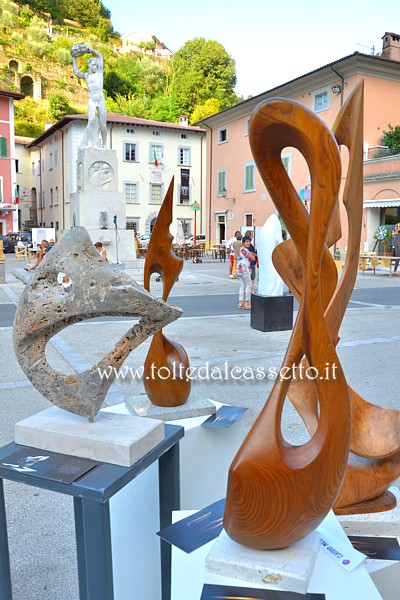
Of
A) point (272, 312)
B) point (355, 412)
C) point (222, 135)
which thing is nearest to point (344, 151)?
point (222, 135)

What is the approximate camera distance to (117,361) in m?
2.01

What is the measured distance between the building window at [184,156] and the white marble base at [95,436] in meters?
33.3

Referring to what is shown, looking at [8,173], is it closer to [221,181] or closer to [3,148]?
[3,148]

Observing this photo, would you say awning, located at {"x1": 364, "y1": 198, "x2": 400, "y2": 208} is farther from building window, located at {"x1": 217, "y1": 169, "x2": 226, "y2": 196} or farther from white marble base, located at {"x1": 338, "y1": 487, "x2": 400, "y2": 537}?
white marble base, located at {"x1": 338, "y1": 487, "x2": 400, "y2": 537}

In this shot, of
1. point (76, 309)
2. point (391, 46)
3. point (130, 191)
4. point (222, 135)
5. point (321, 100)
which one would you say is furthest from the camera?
point (130, 191)

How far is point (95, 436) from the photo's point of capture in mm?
1795

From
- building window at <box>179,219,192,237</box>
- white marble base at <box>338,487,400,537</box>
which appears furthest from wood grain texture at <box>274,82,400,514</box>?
building window at <box>179,219,192,237</box>

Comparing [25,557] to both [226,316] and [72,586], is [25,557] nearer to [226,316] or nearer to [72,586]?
[72,586]

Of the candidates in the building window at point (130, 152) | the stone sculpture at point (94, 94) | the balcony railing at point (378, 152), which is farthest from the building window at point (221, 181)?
the stone sculpture at point (94, 94)

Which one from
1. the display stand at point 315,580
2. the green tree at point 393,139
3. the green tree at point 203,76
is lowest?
the display stand at point 315,580

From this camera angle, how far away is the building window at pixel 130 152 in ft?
106

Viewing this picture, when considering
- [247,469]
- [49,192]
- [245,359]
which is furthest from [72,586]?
[49,192]

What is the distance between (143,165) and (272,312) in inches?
1080

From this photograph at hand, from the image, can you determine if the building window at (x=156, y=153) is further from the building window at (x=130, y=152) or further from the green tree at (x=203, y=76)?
the green tree at (x=203, y=76)
